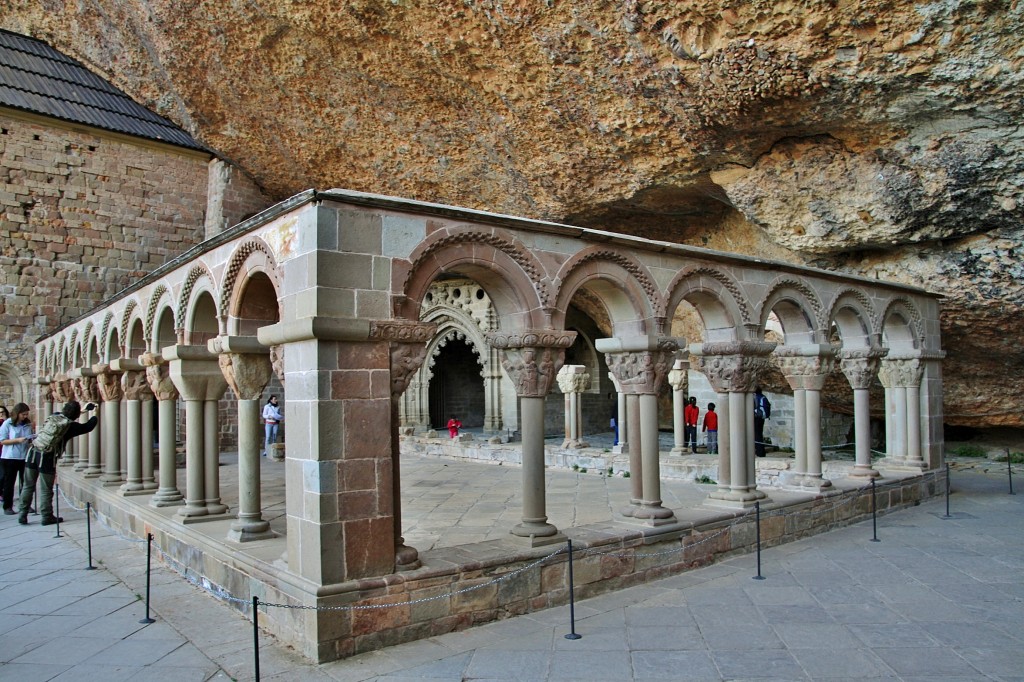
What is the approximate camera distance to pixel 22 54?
16.2 metres

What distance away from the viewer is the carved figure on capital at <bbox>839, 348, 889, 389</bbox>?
9531mm

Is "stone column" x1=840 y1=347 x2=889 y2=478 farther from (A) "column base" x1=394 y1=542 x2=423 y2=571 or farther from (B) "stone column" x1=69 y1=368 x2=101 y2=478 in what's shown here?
(B) "stone column" x1=69 y1=368 x2=101 y2=478

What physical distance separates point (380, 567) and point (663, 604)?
2.22 m

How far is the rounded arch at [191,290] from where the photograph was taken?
22.0ft

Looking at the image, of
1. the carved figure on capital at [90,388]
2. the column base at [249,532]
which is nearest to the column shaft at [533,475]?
the column base at [249,532]

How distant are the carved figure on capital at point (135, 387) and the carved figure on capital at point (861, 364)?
30.0 feet

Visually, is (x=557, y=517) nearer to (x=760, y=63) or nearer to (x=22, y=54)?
(x=760, y=63)

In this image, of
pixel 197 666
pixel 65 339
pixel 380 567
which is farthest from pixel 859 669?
pixel 65 339

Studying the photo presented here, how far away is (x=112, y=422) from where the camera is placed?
1032 centimetres

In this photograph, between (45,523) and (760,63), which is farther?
(45,523)

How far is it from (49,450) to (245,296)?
4872 millimetres

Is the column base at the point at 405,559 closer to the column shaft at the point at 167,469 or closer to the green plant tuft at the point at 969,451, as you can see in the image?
the column shaft at the point at 167,469

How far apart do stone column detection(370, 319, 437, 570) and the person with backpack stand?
20.3ft

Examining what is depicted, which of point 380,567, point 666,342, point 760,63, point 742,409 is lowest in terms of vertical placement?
point 380,567
